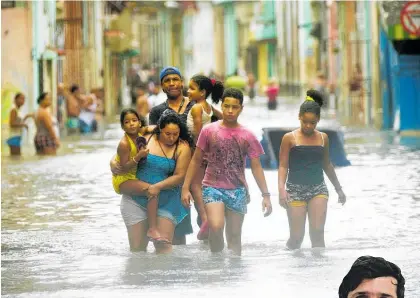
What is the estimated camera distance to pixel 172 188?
1133cm

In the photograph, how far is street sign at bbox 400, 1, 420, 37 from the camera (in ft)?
95.2

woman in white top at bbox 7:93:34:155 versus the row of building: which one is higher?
the row of building

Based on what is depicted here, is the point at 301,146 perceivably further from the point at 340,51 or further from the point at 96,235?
the point at 340,51

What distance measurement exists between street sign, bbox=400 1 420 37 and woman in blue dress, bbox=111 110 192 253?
1822cm

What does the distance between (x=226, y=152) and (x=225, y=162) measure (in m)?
0.08

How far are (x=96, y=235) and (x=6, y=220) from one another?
193cm

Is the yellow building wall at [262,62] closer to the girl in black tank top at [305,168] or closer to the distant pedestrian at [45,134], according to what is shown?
the distant pedestrian at [45,134]

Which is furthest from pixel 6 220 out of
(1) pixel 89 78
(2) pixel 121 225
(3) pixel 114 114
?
(3) pixel 114 114

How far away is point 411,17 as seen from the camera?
29.2 m

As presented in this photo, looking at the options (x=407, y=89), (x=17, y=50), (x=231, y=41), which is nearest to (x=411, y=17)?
(x=407, y=89)

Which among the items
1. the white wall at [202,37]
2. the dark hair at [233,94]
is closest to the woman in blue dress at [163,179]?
the dark hair at [233,94]

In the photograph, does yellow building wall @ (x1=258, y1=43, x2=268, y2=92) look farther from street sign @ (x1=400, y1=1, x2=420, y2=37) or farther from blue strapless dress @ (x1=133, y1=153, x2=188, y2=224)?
blue strapless dress @ (x1=133, y1=153, x2=188, y2=224)

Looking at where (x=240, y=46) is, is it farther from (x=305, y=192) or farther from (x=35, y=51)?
(x=305, y=192)

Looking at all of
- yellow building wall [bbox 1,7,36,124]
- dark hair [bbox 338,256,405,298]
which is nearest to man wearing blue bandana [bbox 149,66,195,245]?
dark hair [bbox 338,256,405,298]
